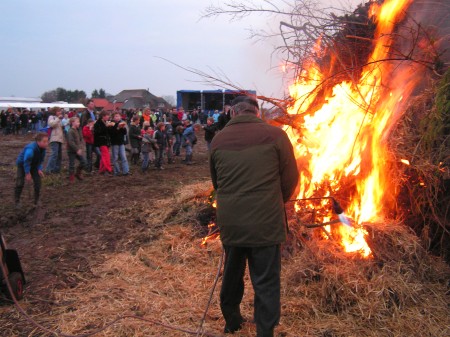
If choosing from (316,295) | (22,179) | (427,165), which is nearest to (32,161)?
(22,179)

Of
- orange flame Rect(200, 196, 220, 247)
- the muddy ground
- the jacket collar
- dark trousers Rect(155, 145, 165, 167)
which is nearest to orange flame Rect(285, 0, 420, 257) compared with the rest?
orange flame Rect(200, 196, 220, 247)

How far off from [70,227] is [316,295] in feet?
15.5

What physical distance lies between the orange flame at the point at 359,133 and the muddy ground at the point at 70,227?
9.17ft

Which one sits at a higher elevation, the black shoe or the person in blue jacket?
the person in blue jacket

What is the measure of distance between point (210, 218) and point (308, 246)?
2.25 meters

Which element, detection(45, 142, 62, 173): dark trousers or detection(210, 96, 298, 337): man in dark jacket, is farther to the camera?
detection(45, 142, 62, 173): dark trousers

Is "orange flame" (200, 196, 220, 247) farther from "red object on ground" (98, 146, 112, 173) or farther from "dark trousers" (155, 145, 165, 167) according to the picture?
"dark trousers" (155, 145, 165, 167)

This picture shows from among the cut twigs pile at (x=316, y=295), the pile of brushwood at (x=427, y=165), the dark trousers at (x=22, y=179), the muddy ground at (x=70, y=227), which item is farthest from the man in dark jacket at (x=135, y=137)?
the pile of brushwood at (x=427, y=165)

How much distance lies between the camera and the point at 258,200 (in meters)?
3.28

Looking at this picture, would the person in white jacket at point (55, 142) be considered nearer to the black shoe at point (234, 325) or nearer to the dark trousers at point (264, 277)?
the black shoe at point (234, 325)

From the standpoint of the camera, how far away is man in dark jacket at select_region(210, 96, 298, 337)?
3.27 m

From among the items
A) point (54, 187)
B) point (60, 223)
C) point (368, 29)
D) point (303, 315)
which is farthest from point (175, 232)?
point (54, 187)

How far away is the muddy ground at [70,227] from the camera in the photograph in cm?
495

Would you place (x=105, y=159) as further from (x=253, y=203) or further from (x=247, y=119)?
(x=253, y=203)
